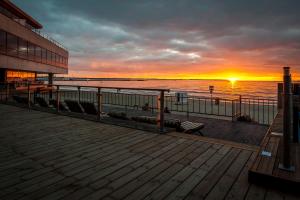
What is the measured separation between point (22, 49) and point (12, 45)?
1985 mm

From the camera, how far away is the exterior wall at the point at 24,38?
19.1m

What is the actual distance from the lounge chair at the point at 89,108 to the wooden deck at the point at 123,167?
228 centimetres

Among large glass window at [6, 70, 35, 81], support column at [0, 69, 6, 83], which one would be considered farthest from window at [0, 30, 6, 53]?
large glass window at [6, 70, 35, 81]

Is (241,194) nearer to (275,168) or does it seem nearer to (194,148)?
(275,168)

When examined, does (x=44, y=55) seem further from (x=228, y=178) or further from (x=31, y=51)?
(x=228, y=178)

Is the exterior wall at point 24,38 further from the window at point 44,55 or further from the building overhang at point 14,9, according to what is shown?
the building overhang at point 14,9

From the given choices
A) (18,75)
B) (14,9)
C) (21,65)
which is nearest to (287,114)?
(21,65)

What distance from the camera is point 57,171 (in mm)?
2871

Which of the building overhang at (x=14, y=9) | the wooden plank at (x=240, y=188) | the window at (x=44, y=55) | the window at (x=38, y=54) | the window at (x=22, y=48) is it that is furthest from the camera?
the window at (x=44, y=55)

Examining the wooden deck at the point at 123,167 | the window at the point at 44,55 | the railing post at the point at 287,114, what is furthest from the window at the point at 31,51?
the railing post at the point at 287,114

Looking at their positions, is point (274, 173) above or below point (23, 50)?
below

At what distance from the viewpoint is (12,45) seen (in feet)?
66.8

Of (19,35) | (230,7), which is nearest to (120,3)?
(230,7)

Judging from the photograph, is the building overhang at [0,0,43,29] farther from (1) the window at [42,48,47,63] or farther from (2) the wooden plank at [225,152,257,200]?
(2) the wooden plank at [225,152,257,200]
